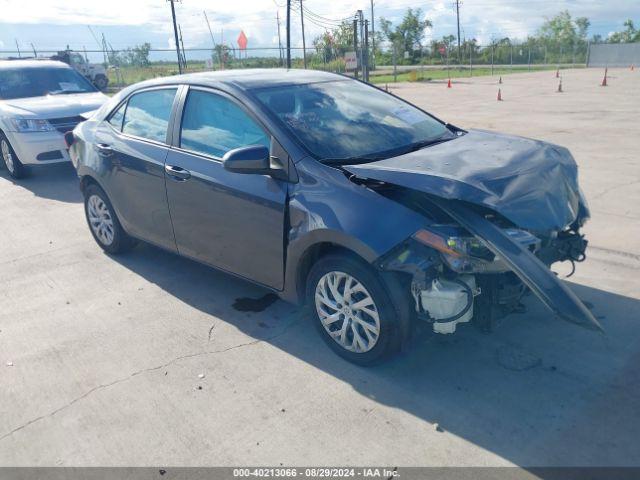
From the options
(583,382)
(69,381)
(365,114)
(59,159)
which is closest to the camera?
(583,382)

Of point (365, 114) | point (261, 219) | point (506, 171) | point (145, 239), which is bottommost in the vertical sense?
point (145, 239)

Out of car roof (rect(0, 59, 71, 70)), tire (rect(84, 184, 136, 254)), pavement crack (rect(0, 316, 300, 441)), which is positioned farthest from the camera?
car roof (rect(0, 59, 71, 70))

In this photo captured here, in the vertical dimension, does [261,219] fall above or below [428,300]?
above

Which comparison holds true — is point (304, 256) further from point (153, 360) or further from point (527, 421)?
point (527, 421)

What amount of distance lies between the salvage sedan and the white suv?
161 inches

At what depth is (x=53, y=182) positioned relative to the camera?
356 inches

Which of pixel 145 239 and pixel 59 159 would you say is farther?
pixel 59 159

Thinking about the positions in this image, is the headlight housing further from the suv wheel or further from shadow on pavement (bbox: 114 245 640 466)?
shadow on pavement (bbox: 114 245 640 466)

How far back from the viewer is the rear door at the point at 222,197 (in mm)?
3727

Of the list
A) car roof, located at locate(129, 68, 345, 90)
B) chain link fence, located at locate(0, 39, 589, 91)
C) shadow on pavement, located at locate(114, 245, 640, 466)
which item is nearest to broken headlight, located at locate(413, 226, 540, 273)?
shadow on pavement, located at locate(114, 245, 640, 466)

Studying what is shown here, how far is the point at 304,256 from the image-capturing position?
3.56 meters

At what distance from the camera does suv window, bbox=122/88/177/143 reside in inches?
178

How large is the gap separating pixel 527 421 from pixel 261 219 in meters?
2.01

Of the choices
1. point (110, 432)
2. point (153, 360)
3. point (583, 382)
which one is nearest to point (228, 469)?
point (110, 432)
